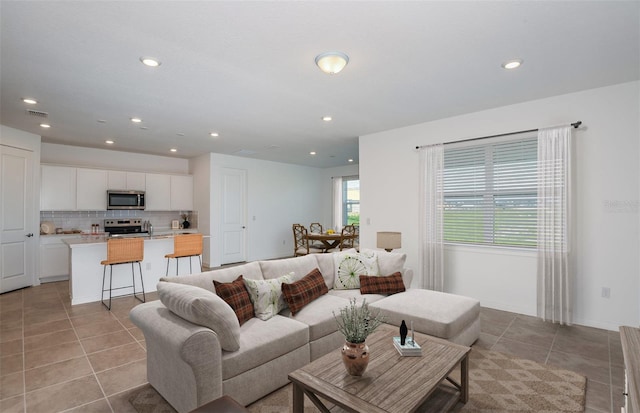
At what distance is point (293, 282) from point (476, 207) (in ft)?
9.65

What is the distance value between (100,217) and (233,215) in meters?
2.76

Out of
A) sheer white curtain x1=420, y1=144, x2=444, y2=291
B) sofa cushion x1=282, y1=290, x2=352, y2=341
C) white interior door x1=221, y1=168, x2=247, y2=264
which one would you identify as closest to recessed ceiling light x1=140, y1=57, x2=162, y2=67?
sofa cushion x1=282, y1=290, x2=352, y2=341

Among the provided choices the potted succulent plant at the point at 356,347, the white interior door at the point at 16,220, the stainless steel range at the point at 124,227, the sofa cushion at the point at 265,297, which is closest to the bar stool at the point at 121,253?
the white interior door at the point at 16,220

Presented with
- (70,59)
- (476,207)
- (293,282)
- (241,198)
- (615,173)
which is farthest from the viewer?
(241,198)

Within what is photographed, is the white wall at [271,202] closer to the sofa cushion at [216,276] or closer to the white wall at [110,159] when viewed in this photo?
the white wall at [110,159]

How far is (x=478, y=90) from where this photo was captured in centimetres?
355

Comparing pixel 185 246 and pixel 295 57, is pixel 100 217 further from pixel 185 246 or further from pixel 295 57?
pixel 295 57

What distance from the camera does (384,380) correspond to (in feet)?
5.83

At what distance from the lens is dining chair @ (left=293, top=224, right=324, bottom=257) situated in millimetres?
7039

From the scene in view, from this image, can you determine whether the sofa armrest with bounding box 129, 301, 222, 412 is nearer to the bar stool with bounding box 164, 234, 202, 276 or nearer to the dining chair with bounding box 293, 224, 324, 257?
the bar stool with bounding box 164, 234, 202, 276

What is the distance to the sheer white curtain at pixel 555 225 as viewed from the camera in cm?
363

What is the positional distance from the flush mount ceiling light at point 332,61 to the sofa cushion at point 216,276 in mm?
1959

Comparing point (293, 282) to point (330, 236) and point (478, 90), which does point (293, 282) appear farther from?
point (330, 236)

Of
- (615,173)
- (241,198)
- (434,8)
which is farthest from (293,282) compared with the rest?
(241,198)
